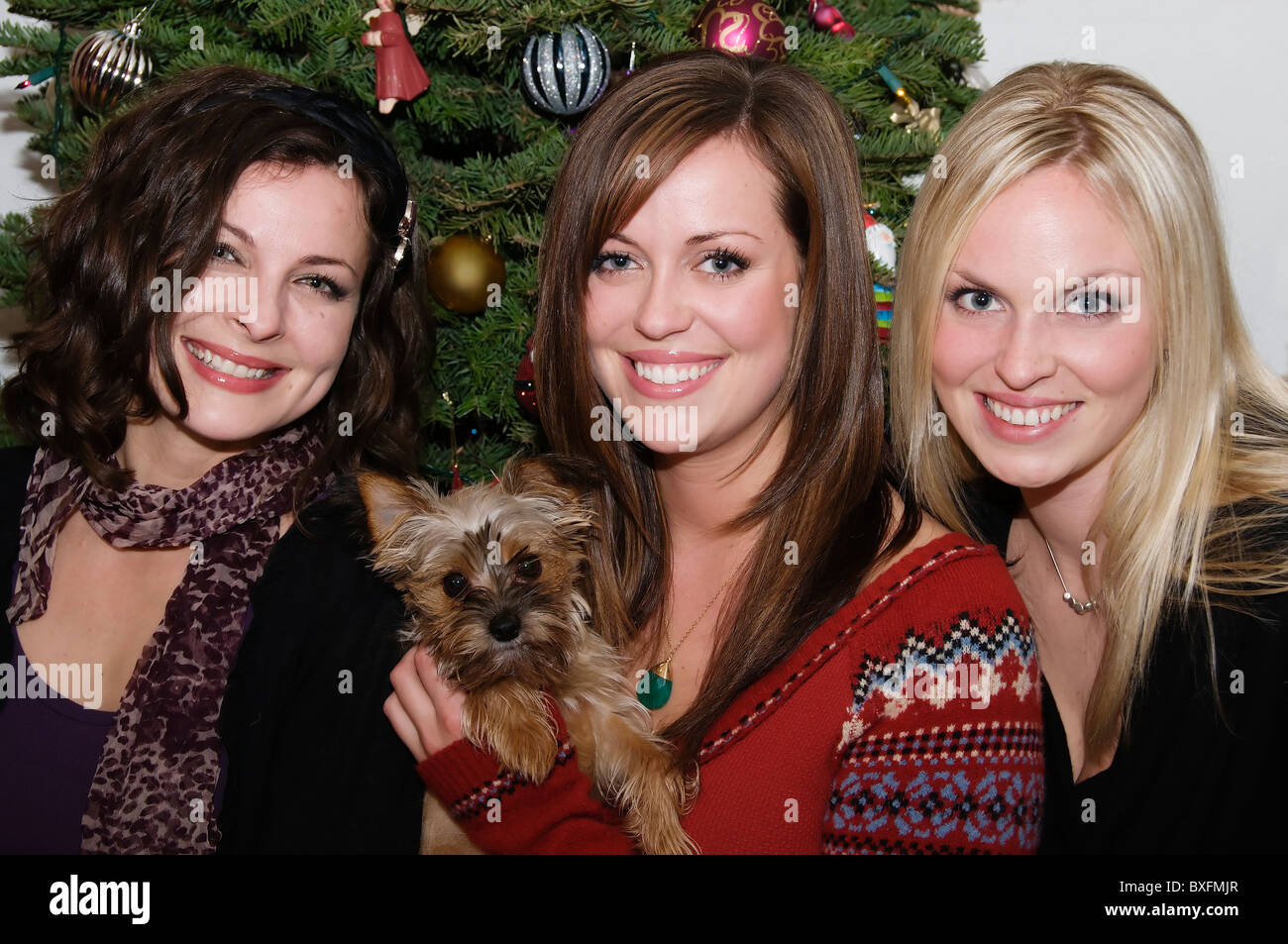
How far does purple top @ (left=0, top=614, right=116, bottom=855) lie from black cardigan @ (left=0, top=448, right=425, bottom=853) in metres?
0.07

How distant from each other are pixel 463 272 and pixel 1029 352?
150 cm

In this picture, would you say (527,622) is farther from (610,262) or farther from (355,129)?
(355,129)

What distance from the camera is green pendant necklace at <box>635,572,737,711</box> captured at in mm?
2580

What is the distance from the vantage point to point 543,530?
8.63 feet

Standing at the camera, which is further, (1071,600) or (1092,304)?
(1071,600)

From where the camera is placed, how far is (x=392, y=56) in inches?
107

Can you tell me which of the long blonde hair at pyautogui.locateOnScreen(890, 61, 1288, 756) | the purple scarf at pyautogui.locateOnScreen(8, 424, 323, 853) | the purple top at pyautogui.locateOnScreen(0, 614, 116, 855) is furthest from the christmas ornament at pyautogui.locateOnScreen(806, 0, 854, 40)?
the purple top at pyautogui.locateOnScreen(0, 614, 116, 855)

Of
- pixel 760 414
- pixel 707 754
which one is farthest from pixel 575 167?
pixel 707 754

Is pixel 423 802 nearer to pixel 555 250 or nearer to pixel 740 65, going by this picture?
pixel 555 250

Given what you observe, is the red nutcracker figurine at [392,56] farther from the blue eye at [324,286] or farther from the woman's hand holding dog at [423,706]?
the woman's hand holding dog at [423,706]

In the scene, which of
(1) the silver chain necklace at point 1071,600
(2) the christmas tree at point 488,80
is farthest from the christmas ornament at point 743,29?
(1) the silver chain necklace at point 1071,600

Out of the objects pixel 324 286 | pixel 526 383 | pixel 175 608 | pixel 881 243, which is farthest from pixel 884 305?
pixel 175 608

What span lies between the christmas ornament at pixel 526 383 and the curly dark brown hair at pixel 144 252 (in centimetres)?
36

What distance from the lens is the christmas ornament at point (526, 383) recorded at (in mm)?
2770
